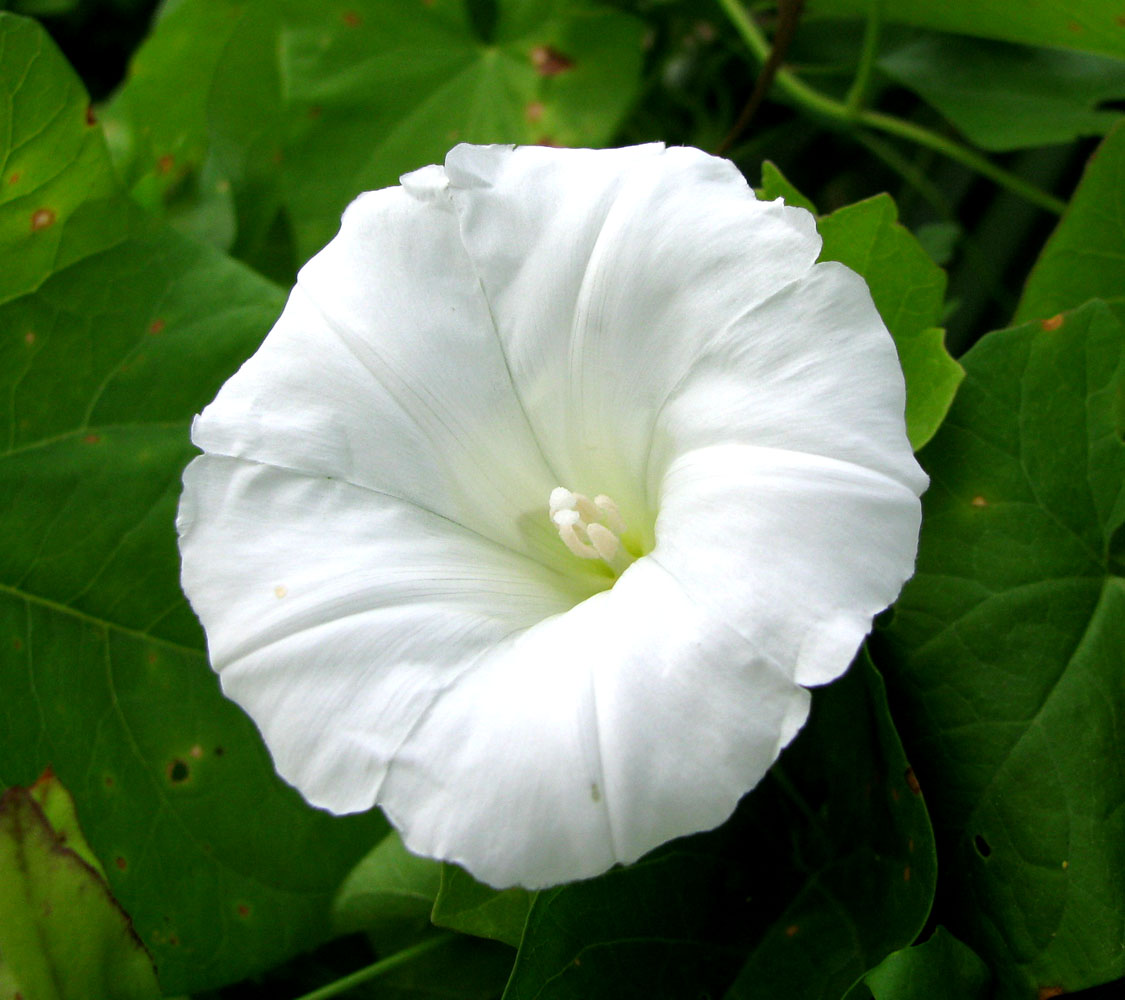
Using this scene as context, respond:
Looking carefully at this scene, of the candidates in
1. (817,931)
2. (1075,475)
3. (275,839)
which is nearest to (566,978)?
(817,931)

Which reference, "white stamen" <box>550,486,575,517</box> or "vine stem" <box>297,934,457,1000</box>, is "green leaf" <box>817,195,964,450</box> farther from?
"vine stem" <box>297,934,457,1000</box>

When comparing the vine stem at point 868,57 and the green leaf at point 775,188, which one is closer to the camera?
the green leaf at point 775,188

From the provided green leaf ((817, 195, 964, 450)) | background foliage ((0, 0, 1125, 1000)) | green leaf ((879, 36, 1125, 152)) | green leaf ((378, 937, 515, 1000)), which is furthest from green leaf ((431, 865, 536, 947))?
green leaf ((879, 36, 1125, 152))

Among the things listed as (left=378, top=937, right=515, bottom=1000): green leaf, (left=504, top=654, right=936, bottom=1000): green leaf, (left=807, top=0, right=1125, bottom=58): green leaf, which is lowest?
(left=378, top=937, right=515, bottom=1000): green leaf

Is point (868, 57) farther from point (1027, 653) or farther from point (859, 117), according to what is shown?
point (1027, 653)

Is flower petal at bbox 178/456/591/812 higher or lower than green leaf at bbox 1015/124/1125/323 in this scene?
lower

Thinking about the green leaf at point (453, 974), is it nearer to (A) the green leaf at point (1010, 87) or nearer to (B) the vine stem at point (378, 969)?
(B) the vine stem at point (378, 969)

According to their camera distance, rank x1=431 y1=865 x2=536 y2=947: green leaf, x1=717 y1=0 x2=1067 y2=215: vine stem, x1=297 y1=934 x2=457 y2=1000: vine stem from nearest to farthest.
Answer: x1=431 y1=865 x2=536 y2=947: green leaf < x1=297 y1=934 x2=457 y2=1000: vine stem < x1=717 y1=0 x2=1067 y2=215: vine stem

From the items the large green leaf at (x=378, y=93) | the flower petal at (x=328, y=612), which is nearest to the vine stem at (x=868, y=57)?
the large green leaf at (x=378, y=93)

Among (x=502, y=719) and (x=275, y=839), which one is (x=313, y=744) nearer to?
(x=502, y=719)
